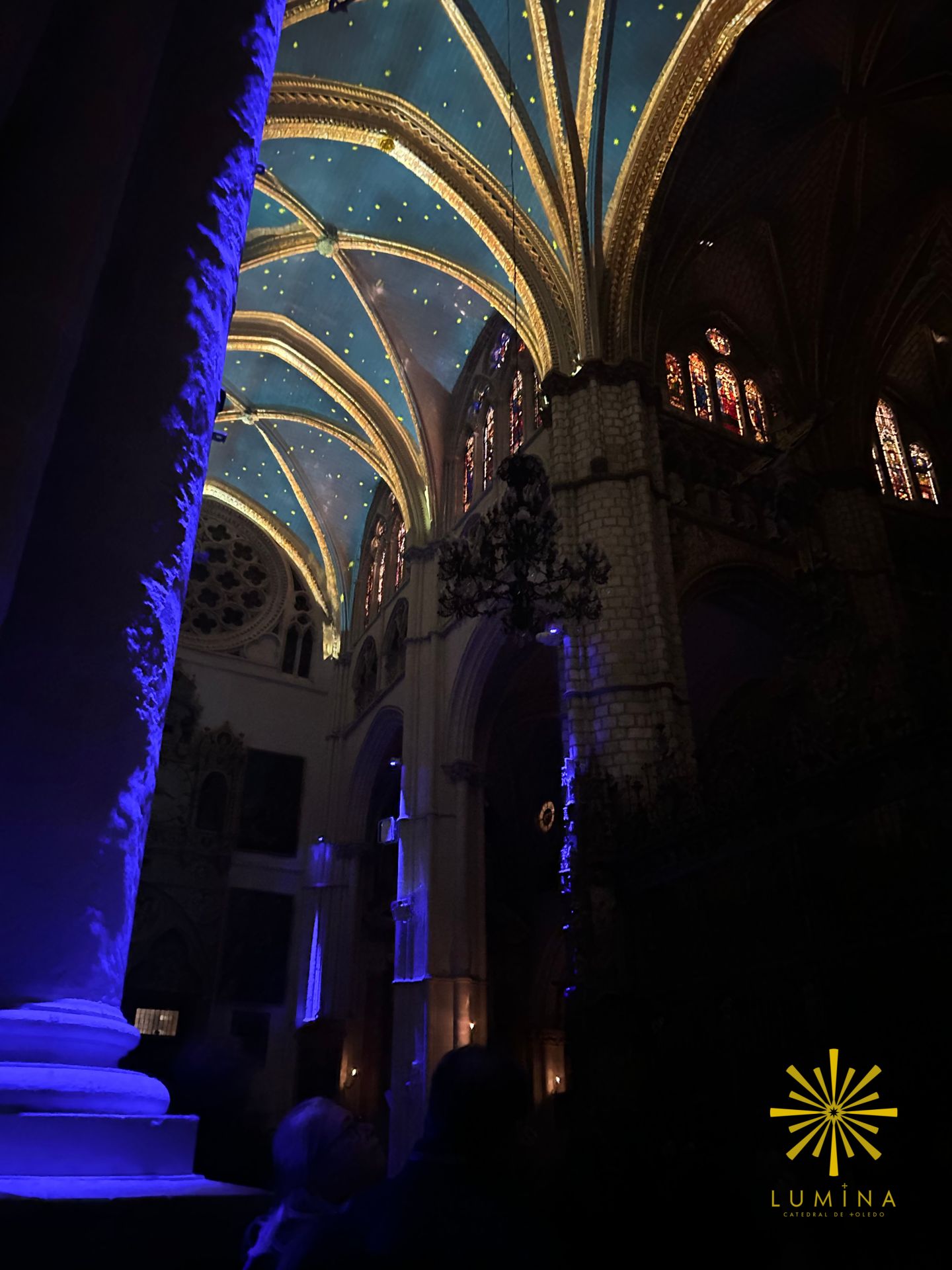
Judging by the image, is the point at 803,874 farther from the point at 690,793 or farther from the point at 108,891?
the point at 108,891

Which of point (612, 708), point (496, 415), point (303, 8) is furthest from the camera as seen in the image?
point (496, 415)

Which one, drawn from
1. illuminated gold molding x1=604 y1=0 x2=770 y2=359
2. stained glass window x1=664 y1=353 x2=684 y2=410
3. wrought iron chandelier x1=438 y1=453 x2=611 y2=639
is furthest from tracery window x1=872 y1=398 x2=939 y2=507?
wrought iron chandelier x1=438 y1=453 x2=611 y2=639

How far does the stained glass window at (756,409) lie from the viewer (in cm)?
1509

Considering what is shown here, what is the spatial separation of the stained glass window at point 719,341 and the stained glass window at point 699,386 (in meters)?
0.64

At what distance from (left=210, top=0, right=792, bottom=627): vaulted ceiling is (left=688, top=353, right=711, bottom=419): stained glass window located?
2298 millimetres

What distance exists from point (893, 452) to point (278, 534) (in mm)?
A: 14642

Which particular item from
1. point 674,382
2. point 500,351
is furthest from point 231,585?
point 674,382

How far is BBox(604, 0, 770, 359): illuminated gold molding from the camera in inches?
484

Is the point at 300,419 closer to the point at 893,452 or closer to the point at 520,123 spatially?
the point at 520,123

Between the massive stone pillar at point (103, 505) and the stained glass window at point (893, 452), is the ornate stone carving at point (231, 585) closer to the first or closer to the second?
the stained glass window at point (893, 452)

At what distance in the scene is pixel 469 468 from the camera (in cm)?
1723

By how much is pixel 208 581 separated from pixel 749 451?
44.5ft

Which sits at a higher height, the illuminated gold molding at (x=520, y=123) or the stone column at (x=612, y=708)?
the illuminated gold molding at (x=520, y=123)

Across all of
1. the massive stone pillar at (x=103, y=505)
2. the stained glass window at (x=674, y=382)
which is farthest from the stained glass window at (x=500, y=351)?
the massive stone pillar at (x=103, y=505)
